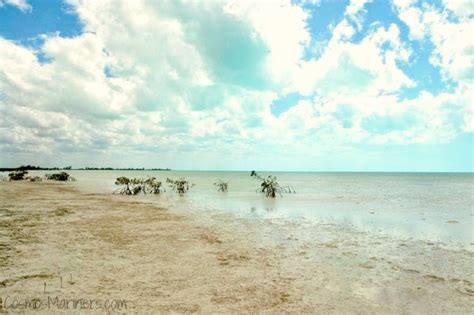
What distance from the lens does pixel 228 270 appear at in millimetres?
9859

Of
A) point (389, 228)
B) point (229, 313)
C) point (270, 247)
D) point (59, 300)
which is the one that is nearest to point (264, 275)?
point (229, 313)

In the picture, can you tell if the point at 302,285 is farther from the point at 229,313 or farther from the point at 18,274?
the point at 18,274

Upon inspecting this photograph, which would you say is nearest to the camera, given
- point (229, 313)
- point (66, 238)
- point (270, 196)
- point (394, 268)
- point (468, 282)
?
point (229, 313)

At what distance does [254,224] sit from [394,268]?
8.90 m

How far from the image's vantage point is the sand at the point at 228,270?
750 cm

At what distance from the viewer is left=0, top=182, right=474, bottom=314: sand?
750 cm

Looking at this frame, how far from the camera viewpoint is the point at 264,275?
9.45 meters

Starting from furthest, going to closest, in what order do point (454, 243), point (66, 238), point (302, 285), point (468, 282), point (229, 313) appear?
point (454, 243) < point (66, 238) < point (468, 282) < point (302, 285) < point (229, 313)

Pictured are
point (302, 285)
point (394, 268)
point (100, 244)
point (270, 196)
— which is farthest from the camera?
point (270, 196)

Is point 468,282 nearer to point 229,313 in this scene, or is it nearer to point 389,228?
point 229,313

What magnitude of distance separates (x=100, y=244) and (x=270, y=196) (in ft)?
86.9

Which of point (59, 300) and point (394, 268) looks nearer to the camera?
point (59, 300)

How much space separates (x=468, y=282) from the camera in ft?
30.6

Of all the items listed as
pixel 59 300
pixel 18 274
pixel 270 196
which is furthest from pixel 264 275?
pixel 270 196
